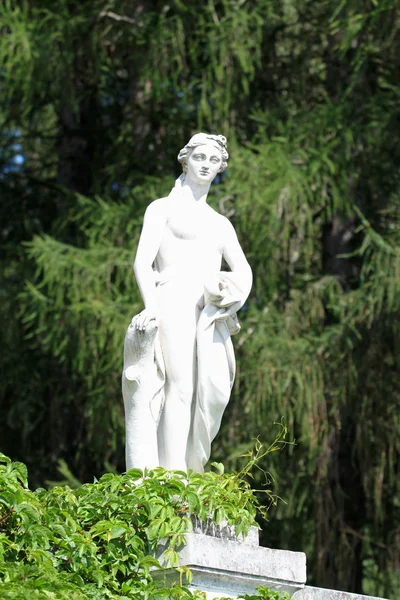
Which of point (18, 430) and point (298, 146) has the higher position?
point (298, 146)

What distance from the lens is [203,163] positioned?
21.5ft

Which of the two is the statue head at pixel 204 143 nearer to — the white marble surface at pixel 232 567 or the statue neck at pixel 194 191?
the statue neck at pixel 194 191

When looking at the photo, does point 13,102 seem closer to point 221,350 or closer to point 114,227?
point 114,227

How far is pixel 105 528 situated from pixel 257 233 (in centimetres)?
634

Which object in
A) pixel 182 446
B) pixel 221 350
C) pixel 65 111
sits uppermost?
pixel 65 111

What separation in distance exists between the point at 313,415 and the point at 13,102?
196 inches

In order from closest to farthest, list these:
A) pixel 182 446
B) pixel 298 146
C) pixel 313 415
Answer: pixel 182 446
pixel 313 415
pixel 298 146

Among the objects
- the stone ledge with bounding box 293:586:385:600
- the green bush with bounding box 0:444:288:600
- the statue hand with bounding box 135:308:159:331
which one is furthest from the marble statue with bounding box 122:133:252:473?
the stone ledge with bounding box 293:586:385:600

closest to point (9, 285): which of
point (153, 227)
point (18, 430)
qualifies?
point (18, 430)

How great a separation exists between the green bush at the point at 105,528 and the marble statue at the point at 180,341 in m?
0.44

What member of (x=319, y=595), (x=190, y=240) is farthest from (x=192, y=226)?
(x=319, y=595)

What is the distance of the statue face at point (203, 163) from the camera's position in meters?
6.54

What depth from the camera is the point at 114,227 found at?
1228 centimetres

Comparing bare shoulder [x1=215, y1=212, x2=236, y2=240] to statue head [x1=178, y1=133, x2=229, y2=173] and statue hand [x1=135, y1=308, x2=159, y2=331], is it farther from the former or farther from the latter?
statue hand [x1=135, y1=308, x2=159, y2=331]
